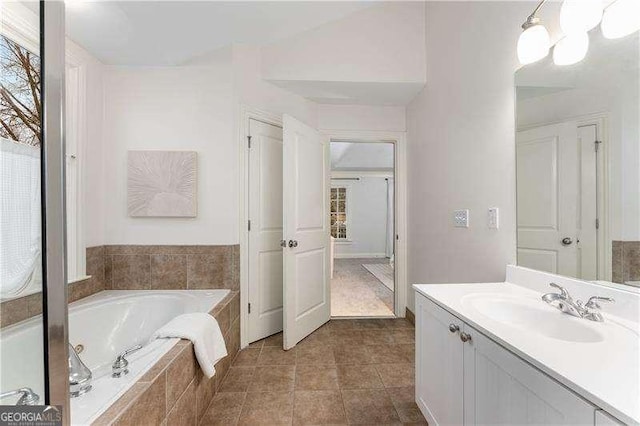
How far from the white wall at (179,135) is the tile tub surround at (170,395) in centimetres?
90

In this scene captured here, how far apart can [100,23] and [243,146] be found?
4.04 ft

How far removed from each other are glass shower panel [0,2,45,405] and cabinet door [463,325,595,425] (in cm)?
115

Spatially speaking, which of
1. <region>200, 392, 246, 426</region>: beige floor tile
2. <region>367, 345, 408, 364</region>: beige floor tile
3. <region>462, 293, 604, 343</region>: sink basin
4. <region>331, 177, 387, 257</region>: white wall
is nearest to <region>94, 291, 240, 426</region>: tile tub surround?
<region>200, 392, 246, 426</region>: beige floor tile

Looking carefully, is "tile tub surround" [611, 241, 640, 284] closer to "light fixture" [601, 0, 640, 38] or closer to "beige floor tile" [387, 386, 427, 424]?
"light fixture" [601, 0, 640, 38]

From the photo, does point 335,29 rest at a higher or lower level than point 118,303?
higher

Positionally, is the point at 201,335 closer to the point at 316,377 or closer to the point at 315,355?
the point at 316,377

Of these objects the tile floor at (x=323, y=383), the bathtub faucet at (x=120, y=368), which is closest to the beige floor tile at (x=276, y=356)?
the tile floor at (x=323, y=383)

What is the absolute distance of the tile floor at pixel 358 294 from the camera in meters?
3.07

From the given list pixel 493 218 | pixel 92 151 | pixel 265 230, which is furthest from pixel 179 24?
pixel 493 218

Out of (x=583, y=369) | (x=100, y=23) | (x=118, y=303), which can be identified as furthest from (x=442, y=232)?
(x=100, y=23)

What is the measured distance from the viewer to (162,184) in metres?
2.25

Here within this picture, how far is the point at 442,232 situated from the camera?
2092 millimetres

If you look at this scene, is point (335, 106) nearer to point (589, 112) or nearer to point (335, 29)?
point (335, 29)

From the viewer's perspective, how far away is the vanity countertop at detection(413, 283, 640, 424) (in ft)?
1.79
